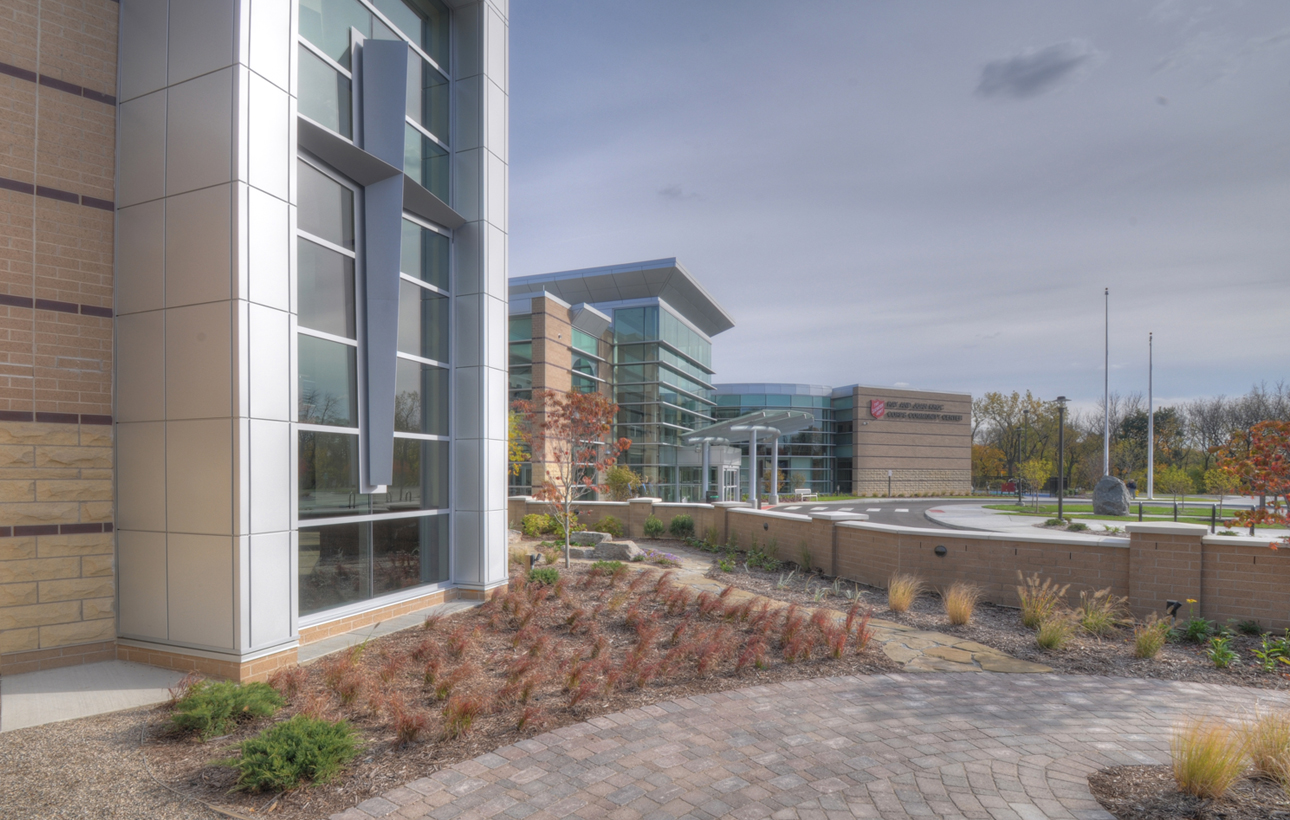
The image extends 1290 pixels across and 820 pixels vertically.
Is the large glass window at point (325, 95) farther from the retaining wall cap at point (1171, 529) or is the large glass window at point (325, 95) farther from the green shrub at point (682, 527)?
the green shrub at point (682, 527)

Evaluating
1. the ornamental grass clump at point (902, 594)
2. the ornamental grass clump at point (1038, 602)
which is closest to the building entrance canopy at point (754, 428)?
the ornamental grass clump at point (902, 594)

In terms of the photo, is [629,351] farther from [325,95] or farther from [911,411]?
[911,411]

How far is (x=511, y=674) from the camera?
20.5 ft

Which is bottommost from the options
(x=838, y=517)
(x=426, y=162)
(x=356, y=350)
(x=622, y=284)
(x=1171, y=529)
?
(x=838, y=517)

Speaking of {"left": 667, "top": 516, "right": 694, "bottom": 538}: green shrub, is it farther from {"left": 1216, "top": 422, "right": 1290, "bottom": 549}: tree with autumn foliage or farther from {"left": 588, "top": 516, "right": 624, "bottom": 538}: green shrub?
{"left": 1216, "top": 422, "right": 1290, "bottom": 549}: tree with autumn foliage

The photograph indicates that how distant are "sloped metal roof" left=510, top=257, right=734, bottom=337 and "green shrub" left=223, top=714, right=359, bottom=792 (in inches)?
1326

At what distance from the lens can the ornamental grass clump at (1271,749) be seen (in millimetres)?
4207

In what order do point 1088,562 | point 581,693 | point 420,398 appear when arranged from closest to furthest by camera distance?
point 581,693
point 1088,562
point 420,398

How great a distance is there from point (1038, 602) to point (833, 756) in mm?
5998

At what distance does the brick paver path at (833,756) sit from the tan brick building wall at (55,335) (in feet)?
17.4

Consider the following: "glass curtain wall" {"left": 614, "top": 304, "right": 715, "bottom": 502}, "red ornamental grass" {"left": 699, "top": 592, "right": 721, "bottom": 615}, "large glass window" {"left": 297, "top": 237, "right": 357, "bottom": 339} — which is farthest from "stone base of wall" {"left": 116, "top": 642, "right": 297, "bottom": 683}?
"glass curtain wall" {"left": 614, "top": 304, "right": 715, "bottom": 502}

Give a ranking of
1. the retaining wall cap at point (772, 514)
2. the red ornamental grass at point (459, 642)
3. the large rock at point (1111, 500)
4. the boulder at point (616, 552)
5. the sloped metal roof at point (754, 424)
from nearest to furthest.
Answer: the red ornamental grass at point (459, 642) < the retaining wall cap at point (772, 514) < the boulder at point (616, 552) < the sloped metal roof at point (754, 424) < the large rock at point (1111, 500)

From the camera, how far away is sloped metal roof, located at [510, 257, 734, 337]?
3778cm

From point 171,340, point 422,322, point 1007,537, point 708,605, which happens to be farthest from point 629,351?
point 171,340
